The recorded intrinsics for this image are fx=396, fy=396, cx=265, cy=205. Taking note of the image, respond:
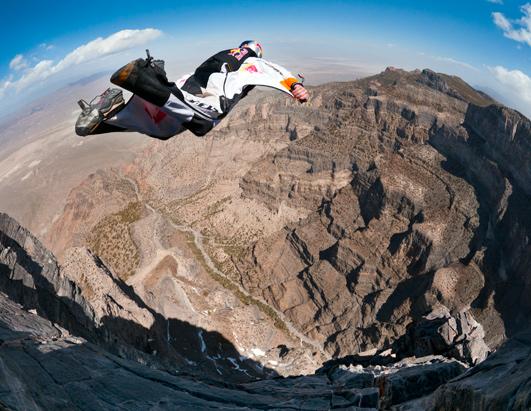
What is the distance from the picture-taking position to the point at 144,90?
24.8ft

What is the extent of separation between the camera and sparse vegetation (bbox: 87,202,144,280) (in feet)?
185

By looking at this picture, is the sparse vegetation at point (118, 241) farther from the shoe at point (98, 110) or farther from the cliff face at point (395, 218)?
the shoe at point (98, 110)

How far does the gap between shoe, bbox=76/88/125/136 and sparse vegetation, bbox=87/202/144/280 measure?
49.1m

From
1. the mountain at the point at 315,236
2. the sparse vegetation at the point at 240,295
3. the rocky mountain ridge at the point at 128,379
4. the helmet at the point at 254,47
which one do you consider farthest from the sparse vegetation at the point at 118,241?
the helmet at the point at 254,47

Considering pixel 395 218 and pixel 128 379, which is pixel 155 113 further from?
pixel 395 218

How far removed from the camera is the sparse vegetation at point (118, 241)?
5644cm

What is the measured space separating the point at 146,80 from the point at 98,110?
1319 millimetres

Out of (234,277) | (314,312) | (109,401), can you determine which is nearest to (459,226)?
(314,312)

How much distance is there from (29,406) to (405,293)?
5735cm

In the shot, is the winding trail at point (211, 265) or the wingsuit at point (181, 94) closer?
the wingsuit at point (181, 94)

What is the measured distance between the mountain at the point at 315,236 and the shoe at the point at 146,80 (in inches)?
843

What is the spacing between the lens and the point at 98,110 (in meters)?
8.02

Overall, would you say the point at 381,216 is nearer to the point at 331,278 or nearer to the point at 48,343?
the point at 331,278

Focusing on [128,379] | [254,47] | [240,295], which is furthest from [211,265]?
[254,47]
